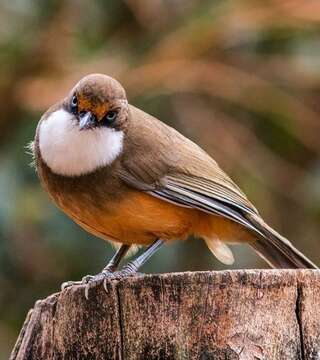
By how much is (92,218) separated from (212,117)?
2842mm

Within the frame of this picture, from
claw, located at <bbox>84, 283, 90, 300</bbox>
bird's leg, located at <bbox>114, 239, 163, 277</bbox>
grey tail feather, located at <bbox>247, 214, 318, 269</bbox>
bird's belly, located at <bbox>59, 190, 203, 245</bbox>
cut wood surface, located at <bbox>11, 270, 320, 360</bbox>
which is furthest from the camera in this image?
grey tail feather, located at <bbox>247, 214, 318, 269</bbox>

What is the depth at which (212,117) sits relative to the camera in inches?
317

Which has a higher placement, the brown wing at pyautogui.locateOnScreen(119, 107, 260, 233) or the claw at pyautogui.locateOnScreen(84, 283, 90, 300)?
the brown wing at pyautogui.locateOnScreen(119, 107, 260, 233)

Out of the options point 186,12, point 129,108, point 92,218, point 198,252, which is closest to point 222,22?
point 186,12

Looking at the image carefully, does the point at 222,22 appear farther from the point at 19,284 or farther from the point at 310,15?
the point at 19,284

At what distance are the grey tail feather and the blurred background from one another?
1.74 m

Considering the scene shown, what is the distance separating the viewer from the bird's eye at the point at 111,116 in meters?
5.47

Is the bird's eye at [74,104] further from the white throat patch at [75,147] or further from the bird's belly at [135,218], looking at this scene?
the bird's belly at [135,218]

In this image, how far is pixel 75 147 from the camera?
5.44 m

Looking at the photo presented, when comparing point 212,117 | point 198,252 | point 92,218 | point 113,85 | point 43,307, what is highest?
point 212,117

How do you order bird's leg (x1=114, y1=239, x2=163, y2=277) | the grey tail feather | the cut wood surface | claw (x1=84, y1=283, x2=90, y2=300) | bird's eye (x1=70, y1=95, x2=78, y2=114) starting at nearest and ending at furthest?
1. the cut wood surface
2. claw (x1=84, y1=283, x2=90, y2=300)
3. bird's leg (x1=114, y1=239, x2=163, y2=277)
4. bird's eye (x1=70, y1=95, x2=78, y2=114)
5. the grey tail feather

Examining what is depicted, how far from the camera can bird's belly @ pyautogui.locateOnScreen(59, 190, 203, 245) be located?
209 inches

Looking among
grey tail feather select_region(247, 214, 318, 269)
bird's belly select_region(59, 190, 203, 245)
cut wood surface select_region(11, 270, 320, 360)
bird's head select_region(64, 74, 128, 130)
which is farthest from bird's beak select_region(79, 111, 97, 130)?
cut wood surface select_region(11, 270, 320, 360)

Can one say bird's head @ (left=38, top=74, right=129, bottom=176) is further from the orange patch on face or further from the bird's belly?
the bird's belly
